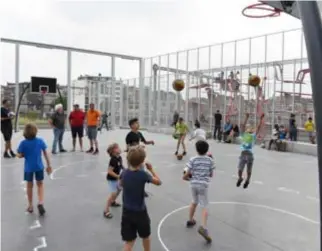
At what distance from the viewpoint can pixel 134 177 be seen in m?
3.59

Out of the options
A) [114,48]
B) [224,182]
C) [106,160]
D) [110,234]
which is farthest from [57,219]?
[114,48]

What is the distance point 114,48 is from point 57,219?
25.9 m

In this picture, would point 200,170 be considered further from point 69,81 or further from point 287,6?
point 69,81

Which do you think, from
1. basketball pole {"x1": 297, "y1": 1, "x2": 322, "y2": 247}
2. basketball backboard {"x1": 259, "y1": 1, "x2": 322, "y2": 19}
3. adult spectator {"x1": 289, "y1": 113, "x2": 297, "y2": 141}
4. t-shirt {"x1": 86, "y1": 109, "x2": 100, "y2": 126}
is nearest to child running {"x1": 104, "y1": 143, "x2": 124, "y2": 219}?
basketball backboard {"x1": 259, "y1": 1, "x2": 322, "y2": 19}

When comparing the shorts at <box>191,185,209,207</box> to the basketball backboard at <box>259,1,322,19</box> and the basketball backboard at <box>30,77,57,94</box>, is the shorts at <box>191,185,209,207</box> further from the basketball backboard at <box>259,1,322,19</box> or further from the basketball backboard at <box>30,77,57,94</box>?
the basketball backboard at <box>30,77,57,94</box>

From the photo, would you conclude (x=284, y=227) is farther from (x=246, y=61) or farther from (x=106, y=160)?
(x=246, y=61)

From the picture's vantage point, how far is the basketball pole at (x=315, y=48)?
2.10 m

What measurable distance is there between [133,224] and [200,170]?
1437 mm

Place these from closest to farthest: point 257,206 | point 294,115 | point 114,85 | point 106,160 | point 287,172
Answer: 1. point 257,206
2. point 287,172
3. point 106,160
4. point 294,115
5. point 114,85

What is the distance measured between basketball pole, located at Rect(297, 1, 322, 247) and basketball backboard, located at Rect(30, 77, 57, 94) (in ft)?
73.7

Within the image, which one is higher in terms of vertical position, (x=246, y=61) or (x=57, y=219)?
(x=246, y=61)

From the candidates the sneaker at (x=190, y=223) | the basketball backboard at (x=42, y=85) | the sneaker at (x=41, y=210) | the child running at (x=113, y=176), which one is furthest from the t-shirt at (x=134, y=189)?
the basketball backboard at (x=42, y=85)

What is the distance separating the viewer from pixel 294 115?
55.7ft

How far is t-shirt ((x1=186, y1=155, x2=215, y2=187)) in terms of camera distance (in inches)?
186
